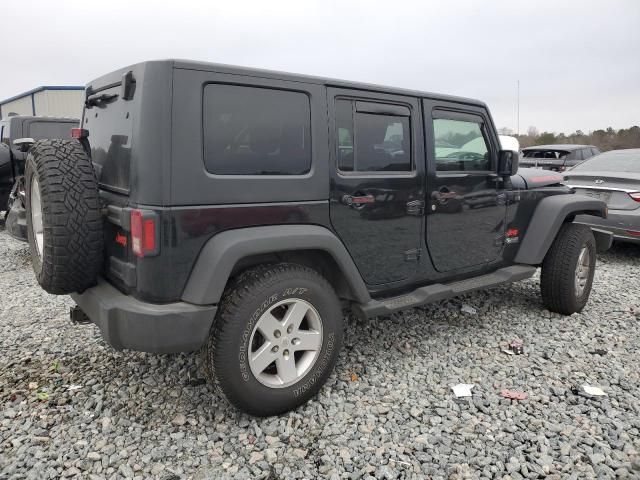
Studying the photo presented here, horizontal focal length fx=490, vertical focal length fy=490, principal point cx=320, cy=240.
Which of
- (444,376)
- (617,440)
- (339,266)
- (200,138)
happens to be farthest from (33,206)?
(617,440)

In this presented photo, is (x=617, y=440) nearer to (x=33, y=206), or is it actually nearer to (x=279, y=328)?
(x=279, y=328)

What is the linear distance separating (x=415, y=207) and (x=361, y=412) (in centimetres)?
139

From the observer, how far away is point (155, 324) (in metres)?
2.40

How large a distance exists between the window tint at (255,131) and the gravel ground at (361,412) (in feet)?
4.70

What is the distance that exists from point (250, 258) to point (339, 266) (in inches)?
22.6

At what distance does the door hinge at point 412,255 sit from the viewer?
11.1 ft

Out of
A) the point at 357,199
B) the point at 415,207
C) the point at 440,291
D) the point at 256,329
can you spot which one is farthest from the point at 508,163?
the point at 256,329

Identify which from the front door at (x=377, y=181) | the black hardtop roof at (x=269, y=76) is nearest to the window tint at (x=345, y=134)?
the front door at (x=377, y=181)

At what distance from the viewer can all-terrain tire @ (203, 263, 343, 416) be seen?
8.41 ft

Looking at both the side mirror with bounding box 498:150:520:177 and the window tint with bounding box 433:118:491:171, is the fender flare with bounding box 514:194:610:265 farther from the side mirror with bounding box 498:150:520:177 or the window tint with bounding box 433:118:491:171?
the window tint with bounding box 433:118:491:171

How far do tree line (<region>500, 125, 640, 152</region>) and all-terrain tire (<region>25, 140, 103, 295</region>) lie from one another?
24.8 m

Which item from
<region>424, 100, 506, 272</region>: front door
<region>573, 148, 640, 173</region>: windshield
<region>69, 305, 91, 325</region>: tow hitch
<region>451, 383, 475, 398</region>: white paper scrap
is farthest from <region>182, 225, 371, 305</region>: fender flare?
<region>573, 148, 640, 173</region>: windshield

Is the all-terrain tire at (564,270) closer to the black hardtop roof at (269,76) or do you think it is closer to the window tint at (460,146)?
the window tint at (460,146)

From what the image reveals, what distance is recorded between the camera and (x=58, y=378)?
3240 millimetres
